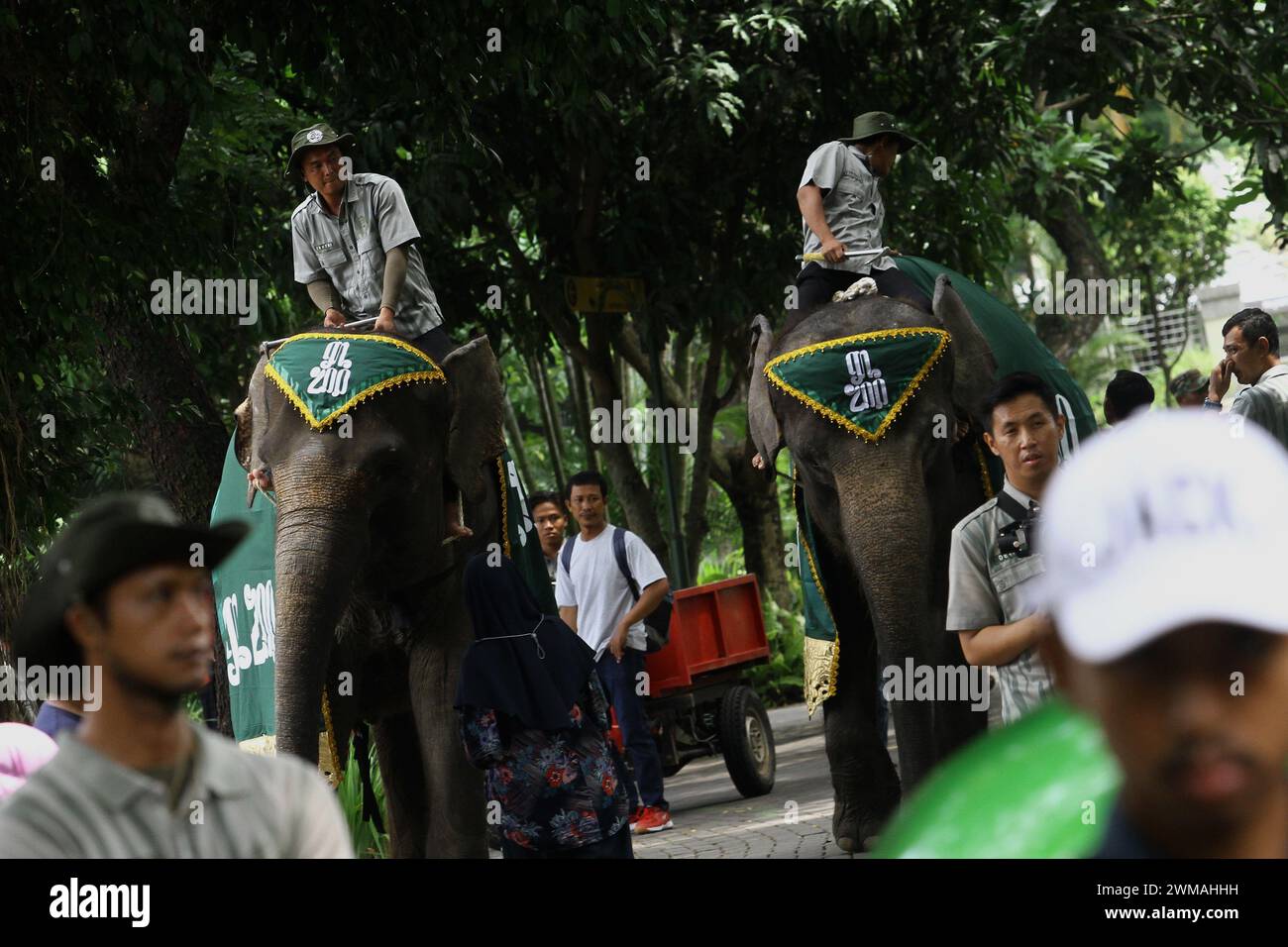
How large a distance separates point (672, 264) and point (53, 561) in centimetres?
1130

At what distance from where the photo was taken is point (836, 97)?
13.0 metres

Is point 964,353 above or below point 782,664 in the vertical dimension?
above

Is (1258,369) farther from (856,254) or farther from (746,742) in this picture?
(746,742)

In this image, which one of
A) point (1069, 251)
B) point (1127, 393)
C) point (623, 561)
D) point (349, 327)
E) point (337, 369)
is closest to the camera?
point (337, 369)

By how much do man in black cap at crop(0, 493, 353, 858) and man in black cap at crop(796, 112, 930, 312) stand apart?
5.16 m

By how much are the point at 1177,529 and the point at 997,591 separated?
9.37ft

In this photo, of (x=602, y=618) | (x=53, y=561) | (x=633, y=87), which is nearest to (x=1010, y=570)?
(x=53, y=561)

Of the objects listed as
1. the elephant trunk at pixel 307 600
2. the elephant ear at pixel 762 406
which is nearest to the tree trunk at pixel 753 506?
the elephant ear at pixel 762 406

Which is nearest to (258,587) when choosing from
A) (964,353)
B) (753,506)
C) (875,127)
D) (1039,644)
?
(964,353)

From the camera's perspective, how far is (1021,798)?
5.47 ft

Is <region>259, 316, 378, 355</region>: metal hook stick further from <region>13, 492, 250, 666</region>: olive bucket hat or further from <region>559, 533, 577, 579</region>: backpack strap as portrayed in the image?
<region>13, 492, 250, 666</region>: olive bucket hat

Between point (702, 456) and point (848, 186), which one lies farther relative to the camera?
point (702, 456)

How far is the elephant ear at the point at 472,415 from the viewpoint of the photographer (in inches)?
273

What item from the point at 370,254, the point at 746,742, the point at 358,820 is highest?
the point at 370,254
